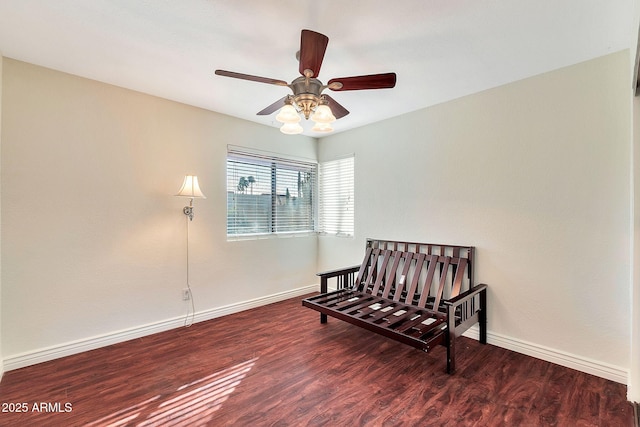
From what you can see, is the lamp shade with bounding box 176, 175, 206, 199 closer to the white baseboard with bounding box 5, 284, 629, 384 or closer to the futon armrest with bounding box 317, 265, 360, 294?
the white baseboard with bounding box 5, 284, 629, 384

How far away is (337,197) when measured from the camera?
430 centimetres

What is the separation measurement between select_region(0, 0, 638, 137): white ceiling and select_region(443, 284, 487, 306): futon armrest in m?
1.89

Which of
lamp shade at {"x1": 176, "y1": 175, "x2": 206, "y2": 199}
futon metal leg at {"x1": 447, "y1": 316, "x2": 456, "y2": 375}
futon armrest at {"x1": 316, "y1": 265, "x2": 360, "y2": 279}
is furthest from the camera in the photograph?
futon armrest at {"x1": 316, "y1": 265, "x2": 360, "y2": 279}

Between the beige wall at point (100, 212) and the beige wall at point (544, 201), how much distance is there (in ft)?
A: 7.97

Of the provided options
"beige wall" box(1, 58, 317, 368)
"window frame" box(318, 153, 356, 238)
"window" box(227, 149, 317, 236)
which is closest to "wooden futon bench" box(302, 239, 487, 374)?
"window frame" box(318, 153, 356, 238)

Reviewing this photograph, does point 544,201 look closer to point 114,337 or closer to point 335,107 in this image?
point 335,107

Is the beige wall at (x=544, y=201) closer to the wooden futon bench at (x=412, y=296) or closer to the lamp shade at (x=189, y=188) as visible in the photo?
the wooden futon bench at (x=412, y=296)

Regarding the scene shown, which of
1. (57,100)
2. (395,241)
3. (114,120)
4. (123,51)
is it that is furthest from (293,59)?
(395,241)

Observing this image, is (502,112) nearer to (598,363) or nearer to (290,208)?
(598,363)

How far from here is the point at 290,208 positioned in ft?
14.0

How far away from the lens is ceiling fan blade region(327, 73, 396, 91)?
1811 millimetres

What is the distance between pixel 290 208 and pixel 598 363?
353 cm

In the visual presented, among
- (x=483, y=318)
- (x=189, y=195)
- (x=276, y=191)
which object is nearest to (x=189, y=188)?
(x=189, y=195)

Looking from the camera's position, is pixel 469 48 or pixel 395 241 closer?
pixel 469 48
